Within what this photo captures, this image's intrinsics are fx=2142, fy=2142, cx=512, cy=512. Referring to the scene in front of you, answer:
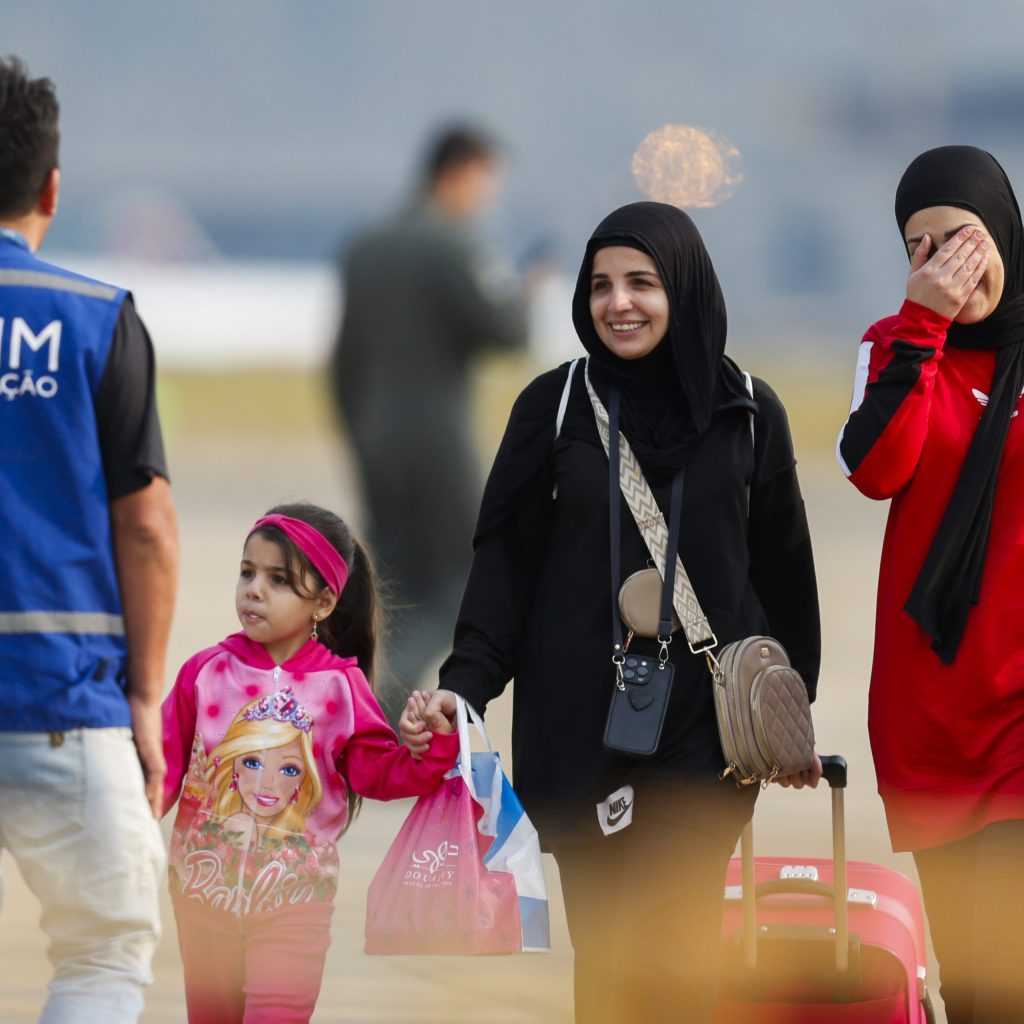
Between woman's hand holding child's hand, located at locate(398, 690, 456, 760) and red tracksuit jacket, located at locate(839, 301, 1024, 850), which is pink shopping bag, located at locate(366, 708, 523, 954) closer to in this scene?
woman's hand holding child's hand, located at locate(398, 690, 456, 760)

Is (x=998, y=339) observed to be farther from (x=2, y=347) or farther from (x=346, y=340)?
(x=346, y=340)

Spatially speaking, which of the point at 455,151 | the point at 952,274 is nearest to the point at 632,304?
the point at 952,274

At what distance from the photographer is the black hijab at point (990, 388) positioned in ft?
10.7

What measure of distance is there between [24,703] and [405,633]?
4.14 meters

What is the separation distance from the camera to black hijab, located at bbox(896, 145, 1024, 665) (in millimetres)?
3260

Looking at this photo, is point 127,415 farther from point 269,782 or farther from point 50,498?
point 269,782

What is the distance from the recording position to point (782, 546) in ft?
11.1

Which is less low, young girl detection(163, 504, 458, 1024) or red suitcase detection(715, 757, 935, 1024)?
young girl detection(163, 504, 458, 1024)

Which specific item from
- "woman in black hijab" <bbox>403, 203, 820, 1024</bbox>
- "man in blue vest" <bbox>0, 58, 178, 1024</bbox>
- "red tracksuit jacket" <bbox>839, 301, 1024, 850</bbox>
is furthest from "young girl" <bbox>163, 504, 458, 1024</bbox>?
"red tracksuit jacket" <bbox>839, 301, 1024, 850</bbox>

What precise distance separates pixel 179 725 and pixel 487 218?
3.90 meters

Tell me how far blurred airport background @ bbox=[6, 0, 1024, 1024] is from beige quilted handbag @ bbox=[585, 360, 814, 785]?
4.14 feet

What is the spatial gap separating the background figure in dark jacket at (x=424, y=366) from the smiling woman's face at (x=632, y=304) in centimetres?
343

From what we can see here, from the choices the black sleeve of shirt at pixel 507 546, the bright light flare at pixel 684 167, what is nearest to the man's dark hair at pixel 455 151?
the bright light flare at pixel 684 167

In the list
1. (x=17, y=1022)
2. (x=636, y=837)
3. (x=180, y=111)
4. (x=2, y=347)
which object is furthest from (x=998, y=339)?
(x=180, y=111)
